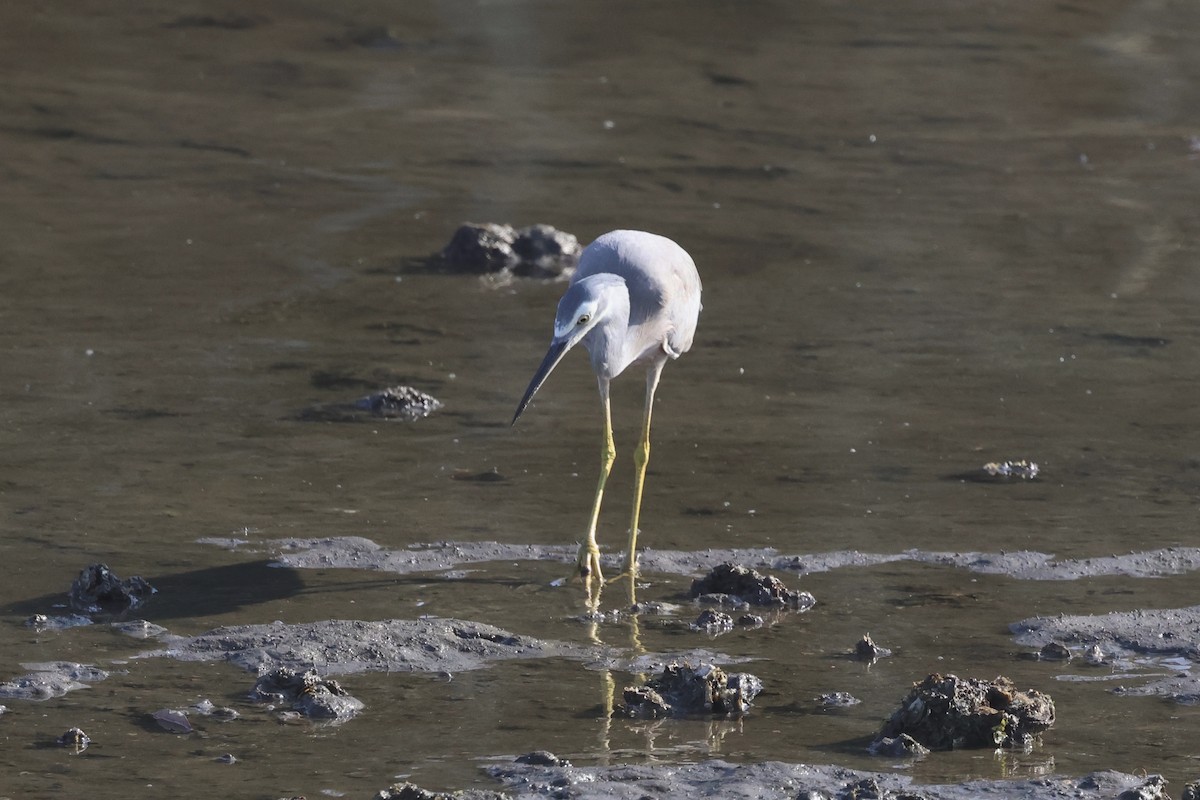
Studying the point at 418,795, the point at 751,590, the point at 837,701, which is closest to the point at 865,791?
the point at 837,701

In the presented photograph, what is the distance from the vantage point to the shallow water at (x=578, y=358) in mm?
4906

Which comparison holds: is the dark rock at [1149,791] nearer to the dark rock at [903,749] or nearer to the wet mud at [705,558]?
the dark rock at [903,749]

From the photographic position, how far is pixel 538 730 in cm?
460

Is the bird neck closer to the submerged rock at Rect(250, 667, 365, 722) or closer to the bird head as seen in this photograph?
the bird head

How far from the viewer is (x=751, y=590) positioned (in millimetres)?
5602

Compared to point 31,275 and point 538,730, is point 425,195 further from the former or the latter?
point 538,730

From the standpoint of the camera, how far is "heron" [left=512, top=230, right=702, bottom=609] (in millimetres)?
5633

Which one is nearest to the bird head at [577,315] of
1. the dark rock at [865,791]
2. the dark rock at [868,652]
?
the dark rock at [868,652]

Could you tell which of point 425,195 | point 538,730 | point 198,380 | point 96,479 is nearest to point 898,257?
point 425,195

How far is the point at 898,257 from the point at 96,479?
543 centimetres

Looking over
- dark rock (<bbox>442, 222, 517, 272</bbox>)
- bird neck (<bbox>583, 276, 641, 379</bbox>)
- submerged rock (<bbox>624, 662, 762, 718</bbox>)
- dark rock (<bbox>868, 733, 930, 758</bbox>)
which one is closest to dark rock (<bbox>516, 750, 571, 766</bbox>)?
submerged rock (<bbox>624, 662, 762, 718</bbox>)

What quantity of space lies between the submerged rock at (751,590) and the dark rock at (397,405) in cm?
217

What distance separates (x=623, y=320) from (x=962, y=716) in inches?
73.9

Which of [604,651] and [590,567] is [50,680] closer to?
[604,651]
